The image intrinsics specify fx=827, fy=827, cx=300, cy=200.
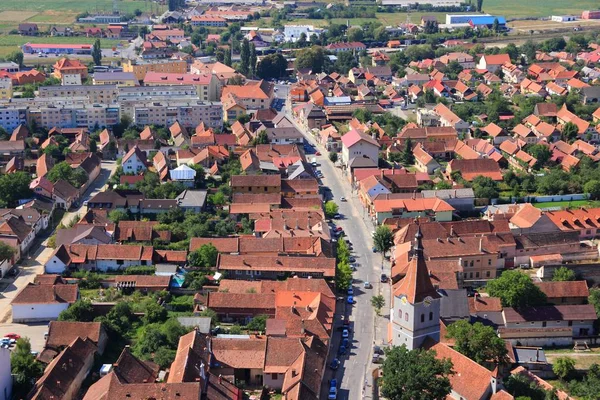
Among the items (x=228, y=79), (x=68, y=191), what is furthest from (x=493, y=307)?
(x=228, y=79)

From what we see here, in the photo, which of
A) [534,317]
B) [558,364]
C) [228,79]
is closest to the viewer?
[558,364]

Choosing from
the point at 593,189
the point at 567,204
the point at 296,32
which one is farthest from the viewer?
the point at 296,32

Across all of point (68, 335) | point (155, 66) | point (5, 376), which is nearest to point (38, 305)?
point (68, 335)

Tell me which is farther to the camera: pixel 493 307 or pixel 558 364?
pixel 493 307

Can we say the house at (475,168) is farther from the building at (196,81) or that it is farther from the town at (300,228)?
the building at (196,81)

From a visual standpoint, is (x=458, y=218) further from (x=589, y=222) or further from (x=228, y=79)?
(x=228, y=79)

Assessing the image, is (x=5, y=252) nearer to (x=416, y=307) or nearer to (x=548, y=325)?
(x=416, y=307)

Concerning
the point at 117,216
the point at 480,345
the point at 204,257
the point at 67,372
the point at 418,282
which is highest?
the point at 418,282
